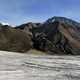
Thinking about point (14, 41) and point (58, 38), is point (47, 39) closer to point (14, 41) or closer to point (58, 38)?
point (58, 38)

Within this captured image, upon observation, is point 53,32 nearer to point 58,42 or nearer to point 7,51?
point 58,42

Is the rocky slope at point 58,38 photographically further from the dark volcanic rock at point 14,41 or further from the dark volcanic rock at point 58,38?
the dark volcanic rock at point 14,41

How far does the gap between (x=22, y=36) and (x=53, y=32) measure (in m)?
0.85

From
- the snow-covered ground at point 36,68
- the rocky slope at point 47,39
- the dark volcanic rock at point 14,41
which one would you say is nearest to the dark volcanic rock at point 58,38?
the rocky slope at point 47,39

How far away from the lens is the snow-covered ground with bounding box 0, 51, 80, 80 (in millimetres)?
4047

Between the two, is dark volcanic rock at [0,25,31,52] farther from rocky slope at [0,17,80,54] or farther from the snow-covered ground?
the snow-covered ground

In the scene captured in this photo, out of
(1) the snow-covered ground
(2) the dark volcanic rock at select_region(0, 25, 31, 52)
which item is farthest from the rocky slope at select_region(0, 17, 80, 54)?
(1) the snow-covered ground

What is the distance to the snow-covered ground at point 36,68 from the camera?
405 cm

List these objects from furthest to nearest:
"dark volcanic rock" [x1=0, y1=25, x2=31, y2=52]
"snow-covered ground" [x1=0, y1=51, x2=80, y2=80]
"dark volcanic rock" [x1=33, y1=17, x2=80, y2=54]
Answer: "dark volcanic rock" [x1=33, y1=17, x2=80, y2=54] < "dark volcanic rock" [x1=0, y1=25, x2=31, y2=52] < "snow-covered ground" [x1=0, y1=51, x2=80, y2=80]

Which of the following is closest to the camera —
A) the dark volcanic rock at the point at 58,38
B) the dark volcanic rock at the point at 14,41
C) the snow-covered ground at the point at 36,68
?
the snow-covered ground at the point at 36,68

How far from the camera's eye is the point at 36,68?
474 centimetres

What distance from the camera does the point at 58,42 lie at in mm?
6758

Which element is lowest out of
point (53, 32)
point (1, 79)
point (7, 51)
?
point (1, 79)

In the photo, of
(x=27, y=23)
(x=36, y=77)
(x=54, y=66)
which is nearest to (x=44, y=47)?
(x=27, y=23)
